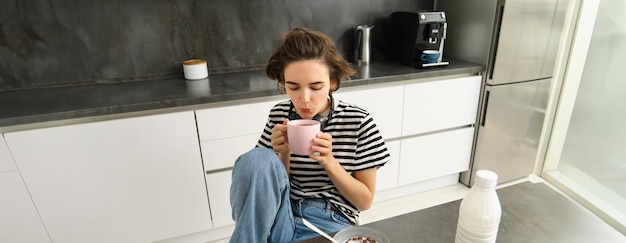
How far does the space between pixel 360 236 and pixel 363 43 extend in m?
1.54

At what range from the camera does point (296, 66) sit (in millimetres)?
924

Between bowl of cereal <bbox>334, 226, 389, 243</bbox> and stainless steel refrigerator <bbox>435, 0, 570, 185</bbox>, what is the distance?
1.54 m

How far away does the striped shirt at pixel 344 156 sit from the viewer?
3.36ft

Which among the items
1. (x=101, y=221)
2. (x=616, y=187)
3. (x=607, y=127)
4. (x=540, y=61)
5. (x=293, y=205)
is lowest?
(x=616, y=187)

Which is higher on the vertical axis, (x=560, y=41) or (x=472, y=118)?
(x=560, y=41)

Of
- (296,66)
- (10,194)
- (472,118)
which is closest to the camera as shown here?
(296,66)

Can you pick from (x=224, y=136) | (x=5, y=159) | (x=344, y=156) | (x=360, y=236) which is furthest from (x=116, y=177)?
(x=360, y=236)

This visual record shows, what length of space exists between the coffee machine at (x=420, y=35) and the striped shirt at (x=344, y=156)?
105 centimetres

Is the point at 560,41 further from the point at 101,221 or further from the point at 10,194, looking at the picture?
the point at 10,194

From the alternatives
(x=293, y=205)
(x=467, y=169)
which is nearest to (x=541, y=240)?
(x=293, y=205)

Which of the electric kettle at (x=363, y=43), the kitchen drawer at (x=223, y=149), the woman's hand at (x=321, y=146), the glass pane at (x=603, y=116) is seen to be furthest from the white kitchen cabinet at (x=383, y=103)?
the glass pane at (x=603, y=116)

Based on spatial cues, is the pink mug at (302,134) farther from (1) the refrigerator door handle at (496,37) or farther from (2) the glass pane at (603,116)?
(2) the glass pane at (603,116)

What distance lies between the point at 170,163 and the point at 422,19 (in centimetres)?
150

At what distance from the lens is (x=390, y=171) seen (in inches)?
80.5
